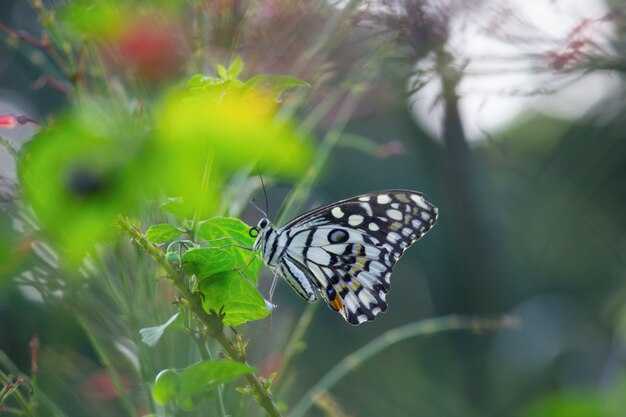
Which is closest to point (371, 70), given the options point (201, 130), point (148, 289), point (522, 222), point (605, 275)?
point (148, 289)

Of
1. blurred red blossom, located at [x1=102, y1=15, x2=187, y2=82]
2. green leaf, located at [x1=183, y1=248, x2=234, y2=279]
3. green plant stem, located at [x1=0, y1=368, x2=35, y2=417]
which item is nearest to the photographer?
green leaf, located at [x1=183, y1=248, x2=234, y2=279]

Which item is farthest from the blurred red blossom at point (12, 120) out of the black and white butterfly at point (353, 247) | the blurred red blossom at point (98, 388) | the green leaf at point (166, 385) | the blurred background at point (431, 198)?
the blurred red blossom at point (98, 388)

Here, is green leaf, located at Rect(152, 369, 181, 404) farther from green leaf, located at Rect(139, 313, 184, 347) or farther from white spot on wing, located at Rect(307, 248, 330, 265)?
white spot on wing, located at Rect(307, 248, 330, 265)

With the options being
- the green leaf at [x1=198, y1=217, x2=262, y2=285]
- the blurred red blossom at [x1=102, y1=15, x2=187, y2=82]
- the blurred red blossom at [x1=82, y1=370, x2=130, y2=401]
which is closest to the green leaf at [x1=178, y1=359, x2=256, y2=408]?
the green leaf at [x1=198, y1=217, x2=262, y2=285]

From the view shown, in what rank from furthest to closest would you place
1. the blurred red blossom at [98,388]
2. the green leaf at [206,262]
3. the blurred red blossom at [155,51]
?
the blurred red blossom at [98,388]
the blurred red blossom at [155,51]
the green leaf at [206,262]

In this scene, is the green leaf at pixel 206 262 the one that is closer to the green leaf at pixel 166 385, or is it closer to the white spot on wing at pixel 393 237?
the green leaf at pixel 166 385

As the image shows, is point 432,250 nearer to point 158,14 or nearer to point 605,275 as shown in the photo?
point 605,275
